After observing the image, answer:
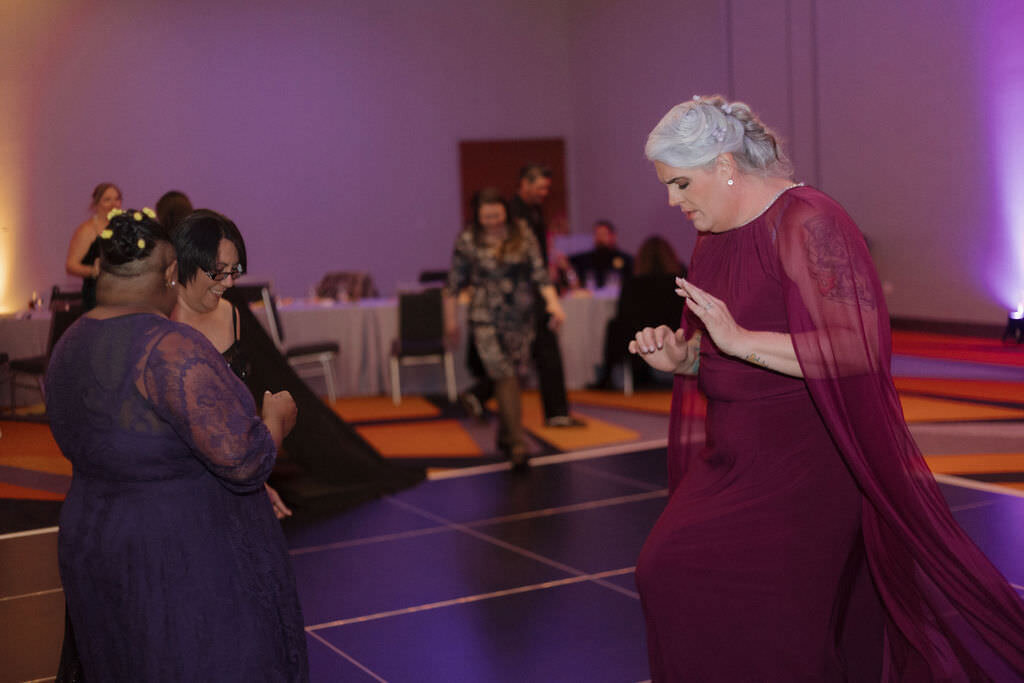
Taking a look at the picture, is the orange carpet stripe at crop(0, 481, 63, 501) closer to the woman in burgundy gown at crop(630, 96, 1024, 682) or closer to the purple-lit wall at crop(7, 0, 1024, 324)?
the woman in burgundy gown at crop(630, 96, 1024, 682)

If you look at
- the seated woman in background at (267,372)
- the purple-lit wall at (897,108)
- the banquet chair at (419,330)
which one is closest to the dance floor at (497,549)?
the seated woman in background at (267,372)

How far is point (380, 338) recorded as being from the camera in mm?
9398

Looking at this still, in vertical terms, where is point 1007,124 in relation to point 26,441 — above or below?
above

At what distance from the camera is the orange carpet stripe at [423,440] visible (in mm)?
7059

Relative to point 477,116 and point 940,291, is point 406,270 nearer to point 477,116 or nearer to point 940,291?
point 477,116

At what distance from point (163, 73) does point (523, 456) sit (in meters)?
8.15

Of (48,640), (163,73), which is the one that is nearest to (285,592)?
(48,640)

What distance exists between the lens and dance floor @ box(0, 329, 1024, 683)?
12.1 ft

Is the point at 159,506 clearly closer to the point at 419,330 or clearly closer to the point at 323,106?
the point at 419,330

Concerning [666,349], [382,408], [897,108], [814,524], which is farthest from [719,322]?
[897,108]

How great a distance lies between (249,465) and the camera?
226 cm

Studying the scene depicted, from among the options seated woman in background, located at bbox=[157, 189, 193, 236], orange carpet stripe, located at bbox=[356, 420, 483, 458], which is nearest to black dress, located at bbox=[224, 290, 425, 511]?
orange carpet stripe, located at bbox=[356, 420, 483, 458]

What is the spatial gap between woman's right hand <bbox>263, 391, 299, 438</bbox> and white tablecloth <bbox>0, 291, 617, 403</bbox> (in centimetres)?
670

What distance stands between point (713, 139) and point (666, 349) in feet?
1.76
